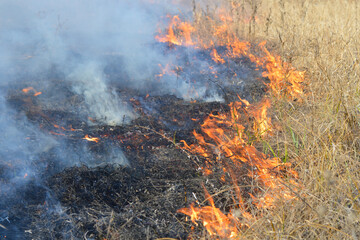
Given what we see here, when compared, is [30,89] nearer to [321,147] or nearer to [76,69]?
[76,69]

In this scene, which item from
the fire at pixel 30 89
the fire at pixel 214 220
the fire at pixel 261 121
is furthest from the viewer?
the fire at pixel 30 89

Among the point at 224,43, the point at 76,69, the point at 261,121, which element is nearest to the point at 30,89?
the point at 76,69

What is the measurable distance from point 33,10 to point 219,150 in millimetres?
5328

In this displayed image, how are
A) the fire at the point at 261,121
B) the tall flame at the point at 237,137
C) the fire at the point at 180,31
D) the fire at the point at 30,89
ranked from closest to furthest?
the tall flame at the point at 237,137 < the fire at the point at 261,121 < the fire at the point at 30,89 < the fire at the point at 180,31

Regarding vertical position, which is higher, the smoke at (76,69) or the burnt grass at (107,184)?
the smoke at (76,69)

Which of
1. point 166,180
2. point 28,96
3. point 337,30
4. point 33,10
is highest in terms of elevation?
point 33,10

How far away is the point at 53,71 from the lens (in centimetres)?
548

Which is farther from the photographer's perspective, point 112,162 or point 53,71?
point 53,71

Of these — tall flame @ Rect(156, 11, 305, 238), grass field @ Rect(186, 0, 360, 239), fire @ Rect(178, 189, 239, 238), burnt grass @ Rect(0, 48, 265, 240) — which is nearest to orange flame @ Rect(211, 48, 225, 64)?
tall flame @ Rect(156, 11, 305, 238)

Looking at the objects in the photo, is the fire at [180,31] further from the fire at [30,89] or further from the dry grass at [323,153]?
the fire at [30,89]

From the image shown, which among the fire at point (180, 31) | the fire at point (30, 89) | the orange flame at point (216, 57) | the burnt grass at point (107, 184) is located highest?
the fire at point (180, 31)

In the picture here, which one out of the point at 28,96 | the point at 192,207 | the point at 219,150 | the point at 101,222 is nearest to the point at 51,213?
the point at 101,222

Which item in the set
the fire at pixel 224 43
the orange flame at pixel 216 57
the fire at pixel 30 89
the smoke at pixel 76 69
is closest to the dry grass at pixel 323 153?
the fire at pixel 224 43

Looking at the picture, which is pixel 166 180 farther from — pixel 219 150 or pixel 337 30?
pixel 337 30
